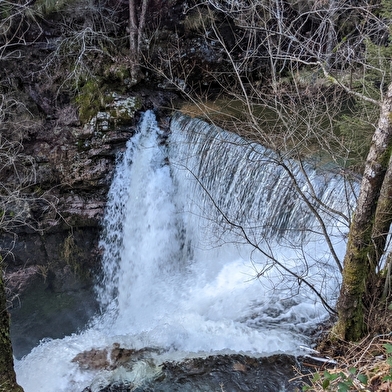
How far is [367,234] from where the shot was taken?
115 inches

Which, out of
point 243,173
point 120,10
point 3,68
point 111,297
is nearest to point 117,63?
point 120,10

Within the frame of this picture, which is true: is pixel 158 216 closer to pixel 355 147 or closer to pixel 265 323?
pixel 265 323

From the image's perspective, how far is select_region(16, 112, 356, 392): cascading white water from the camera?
172 inches

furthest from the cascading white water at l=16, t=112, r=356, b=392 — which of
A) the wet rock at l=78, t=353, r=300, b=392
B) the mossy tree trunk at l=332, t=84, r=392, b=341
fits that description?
the mossy tree trunk at l=332, t=84, r=392, b=341

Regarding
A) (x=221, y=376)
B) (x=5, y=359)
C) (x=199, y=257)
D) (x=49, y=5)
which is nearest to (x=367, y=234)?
(x=221, y=376)

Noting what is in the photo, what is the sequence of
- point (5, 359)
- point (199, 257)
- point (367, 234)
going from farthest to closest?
point (199, 257) → point (5, 359) → point (367, 234)

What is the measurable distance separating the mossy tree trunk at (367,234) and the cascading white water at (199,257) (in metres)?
0.46

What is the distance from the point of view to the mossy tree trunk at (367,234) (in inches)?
104

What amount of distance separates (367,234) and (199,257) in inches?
149

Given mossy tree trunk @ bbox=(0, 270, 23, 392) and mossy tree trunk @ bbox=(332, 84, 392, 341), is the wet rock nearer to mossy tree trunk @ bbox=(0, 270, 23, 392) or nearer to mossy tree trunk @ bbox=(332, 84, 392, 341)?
mossy tree trunk @ bbox=(332, 84, 392, 341)

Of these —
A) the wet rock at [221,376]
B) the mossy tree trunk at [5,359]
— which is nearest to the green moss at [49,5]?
the mossy tree trunk at [5,359]

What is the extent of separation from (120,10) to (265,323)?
275 inches

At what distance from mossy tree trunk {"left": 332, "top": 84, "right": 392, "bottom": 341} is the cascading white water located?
0.46 meters

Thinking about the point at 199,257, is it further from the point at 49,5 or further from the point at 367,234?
the point at 49,5
